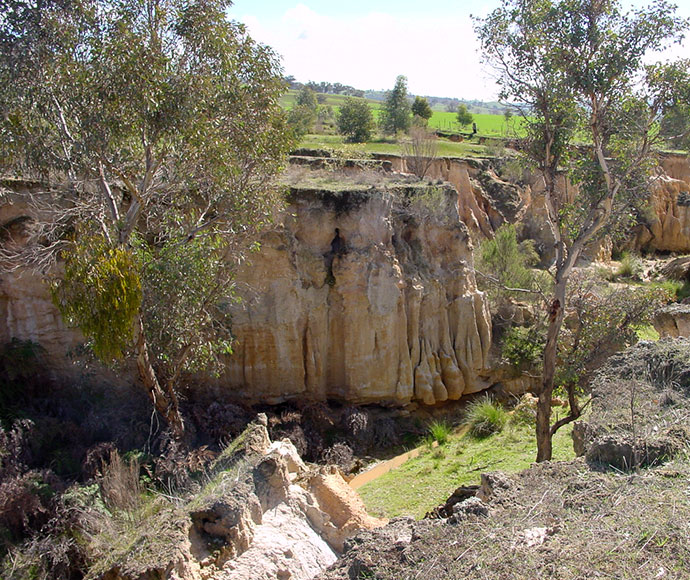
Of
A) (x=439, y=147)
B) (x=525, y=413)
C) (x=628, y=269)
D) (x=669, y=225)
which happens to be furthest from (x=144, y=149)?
(x=669, y=225)

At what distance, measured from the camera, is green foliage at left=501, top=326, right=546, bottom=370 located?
14.9 meters

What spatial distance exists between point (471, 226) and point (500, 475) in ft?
59.3

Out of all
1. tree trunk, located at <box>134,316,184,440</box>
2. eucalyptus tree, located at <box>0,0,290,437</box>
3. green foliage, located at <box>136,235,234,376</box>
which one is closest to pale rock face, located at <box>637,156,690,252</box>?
eucalyptus tree, located at <box>0,0,290,437</box>

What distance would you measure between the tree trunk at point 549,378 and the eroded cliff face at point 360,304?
4.17m

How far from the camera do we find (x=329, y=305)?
42.8ft

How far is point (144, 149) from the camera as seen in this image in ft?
29.3

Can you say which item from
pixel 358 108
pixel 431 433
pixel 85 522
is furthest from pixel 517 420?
pixel 358 108

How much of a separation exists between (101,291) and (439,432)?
7.65 m

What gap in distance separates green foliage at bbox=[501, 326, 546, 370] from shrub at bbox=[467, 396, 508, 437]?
7.19 feet

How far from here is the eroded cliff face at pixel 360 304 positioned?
1243 cm

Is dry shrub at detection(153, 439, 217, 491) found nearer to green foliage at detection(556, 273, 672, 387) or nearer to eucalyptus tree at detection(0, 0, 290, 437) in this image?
eucalyptus tree at detection(0, 0, 290, 437)

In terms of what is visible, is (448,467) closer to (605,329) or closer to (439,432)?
(439,432)

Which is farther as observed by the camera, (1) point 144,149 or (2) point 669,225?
(2) point 669,225

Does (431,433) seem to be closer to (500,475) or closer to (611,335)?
(611,335)
